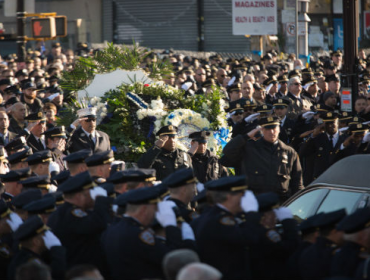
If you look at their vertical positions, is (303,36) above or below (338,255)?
above

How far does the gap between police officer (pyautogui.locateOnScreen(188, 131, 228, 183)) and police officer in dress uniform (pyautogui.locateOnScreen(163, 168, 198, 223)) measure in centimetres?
320

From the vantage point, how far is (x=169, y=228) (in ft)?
16.6

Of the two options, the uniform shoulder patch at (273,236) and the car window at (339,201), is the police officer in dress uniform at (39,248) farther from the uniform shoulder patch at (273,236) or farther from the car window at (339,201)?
the car window at (339,201)

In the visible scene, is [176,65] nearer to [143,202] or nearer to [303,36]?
[303,36]

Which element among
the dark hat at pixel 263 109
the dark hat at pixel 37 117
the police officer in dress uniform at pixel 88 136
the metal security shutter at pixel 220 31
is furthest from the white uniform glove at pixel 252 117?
the metal security shutter at pixel 220 31

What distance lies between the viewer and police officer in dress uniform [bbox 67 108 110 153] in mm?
9328

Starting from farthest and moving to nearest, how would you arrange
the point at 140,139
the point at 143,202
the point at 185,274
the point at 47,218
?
the point at 140,139 < the point at 47,218 < the point at 143,202 < the point at 185,274

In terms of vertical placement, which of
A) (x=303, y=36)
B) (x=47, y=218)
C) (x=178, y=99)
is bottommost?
(x=47, y=218)

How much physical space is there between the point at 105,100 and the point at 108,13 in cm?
2686

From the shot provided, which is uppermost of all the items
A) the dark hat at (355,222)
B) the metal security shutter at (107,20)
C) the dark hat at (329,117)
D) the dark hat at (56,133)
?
the metal security shutter at (107,20)

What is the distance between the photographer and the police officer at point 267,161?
848cm

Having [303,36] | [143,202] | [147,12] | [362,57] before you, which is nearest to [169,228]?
[143,202]

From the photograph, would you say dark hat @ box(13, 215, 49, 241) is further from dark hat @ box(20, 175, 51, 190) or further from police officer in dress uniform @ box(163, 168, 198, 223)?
dark hat @ box(20, 175, 51, 190)

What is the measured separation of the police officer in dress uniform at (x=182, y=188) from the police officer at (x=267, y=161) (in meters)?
2.72
